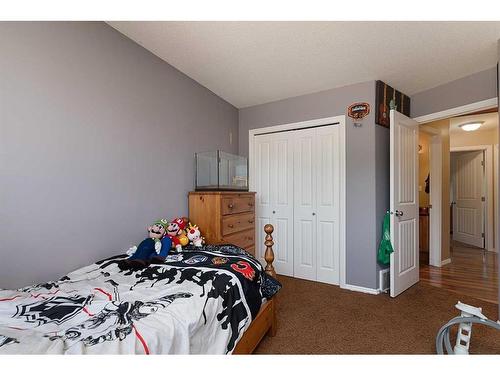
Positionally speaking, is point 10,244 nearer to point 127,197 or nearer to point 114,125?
point 127,197

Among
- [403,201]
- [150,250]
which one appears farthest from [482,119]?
[150,250]

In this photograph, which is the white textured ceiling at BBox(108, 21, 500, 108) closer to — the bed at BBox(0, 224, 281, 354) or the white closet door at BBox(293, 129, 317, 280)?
the white closet door at BBox(293, 129, 317, 280)

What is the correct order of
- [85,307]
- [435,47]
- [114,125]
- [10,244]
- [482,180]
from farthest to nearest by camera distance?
[482,180], [435,47], [114,125], [10,244], [85,307]

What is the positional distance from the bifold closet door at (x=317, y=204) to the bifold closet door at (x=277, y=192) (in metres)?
0.09

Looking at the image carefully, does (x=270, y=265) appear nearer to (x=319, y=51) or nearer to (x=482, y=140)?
(x=319, y=51)

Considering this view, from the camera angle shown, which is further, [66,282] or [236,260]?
[236,260]

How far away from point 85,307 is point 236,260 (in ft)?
2.85

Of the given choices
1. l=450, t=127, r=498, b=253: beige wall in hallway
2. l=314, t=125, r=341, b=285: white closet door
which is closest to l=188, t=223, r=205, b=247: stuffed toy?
l=314, t=125, r=341, b=285: white closet door

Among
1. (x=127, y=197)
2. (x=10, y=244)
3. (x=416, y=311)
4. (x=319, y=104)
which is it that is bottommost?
(x=416, y=311)

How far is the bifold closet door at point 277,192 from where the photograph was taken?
Result: 3.27 metres

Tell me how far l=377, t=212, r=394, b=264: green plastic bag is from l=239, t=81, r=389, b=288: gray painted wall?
5 centimetres

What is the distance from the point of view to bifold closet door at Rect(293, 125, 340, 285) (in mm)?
2943

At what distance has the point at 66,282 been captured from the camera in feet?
4.70

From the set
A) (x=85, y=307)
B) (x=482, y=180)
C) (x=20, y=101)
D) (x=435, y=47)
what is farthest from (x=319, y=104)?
(x=482, y=180)
